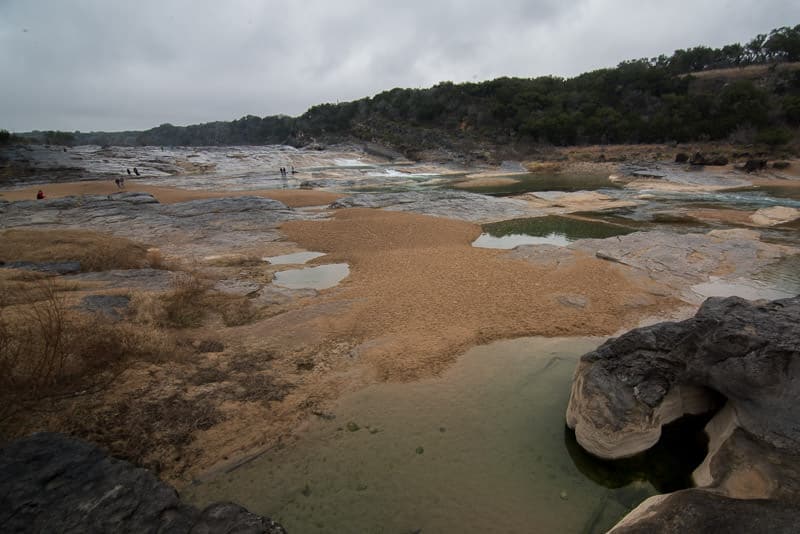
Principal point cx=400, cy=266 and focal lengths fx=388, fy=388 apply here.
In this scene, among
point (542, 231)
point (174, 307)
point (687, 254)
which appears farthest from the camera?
point (542, 231)

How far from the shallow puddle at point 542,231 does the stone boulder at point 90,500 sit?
15159 millimetres

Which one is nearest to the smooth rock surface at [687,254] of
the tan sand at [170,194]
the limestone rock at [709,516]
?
the limestone rock at [709,516]

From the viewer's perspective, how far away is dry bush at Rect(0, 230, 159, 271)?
41.0 feet

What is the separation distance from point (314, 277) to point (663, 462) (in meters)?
10.5

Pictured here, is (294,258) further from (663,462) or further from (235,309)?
(663,462)

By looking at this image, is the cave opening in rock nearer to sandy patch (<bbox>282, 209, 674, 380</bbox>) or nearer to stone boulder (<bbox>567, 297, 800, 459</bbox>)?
stone boulder (<bbox>567, 297, 800, 459</bbox>)

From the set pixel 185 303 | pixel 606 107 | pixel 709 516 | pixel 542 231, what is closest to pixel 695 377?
pixel 709 516

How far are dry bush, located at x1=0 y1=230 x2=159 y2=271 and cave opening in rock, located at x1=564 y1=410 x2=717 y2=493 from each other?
45.0ft

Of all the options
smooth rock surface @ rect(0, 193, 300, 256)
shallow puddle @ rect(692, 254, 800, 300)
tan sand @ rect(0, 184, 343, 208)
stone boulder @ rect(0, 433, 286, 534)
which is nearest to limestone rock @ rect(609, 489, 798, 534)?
stone boulder @ rect(0, 433, 286, 534)

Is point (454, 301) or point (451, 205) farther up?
point (451, 205)

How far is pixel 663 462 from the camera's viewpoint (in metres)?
5.37

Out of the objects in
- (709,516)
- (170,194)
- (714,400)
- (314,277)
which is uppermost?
(170,194)

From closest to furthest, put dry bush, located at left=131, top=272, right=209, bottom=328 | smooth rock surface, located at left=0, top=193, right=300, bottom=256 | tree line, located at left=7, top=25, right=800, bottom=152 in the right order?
dry bush, located at left=131, top=272, right=209, bottom=328
smooth rock surface, located at left=0, top=193, right=300, bottom=256
tree line, located at left=7, top=25, right=800, bottom=152

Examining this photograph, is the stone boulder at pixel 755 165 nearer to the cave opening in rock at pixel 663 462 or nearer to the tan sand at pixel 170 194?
the tan sand at pixel 170 194
